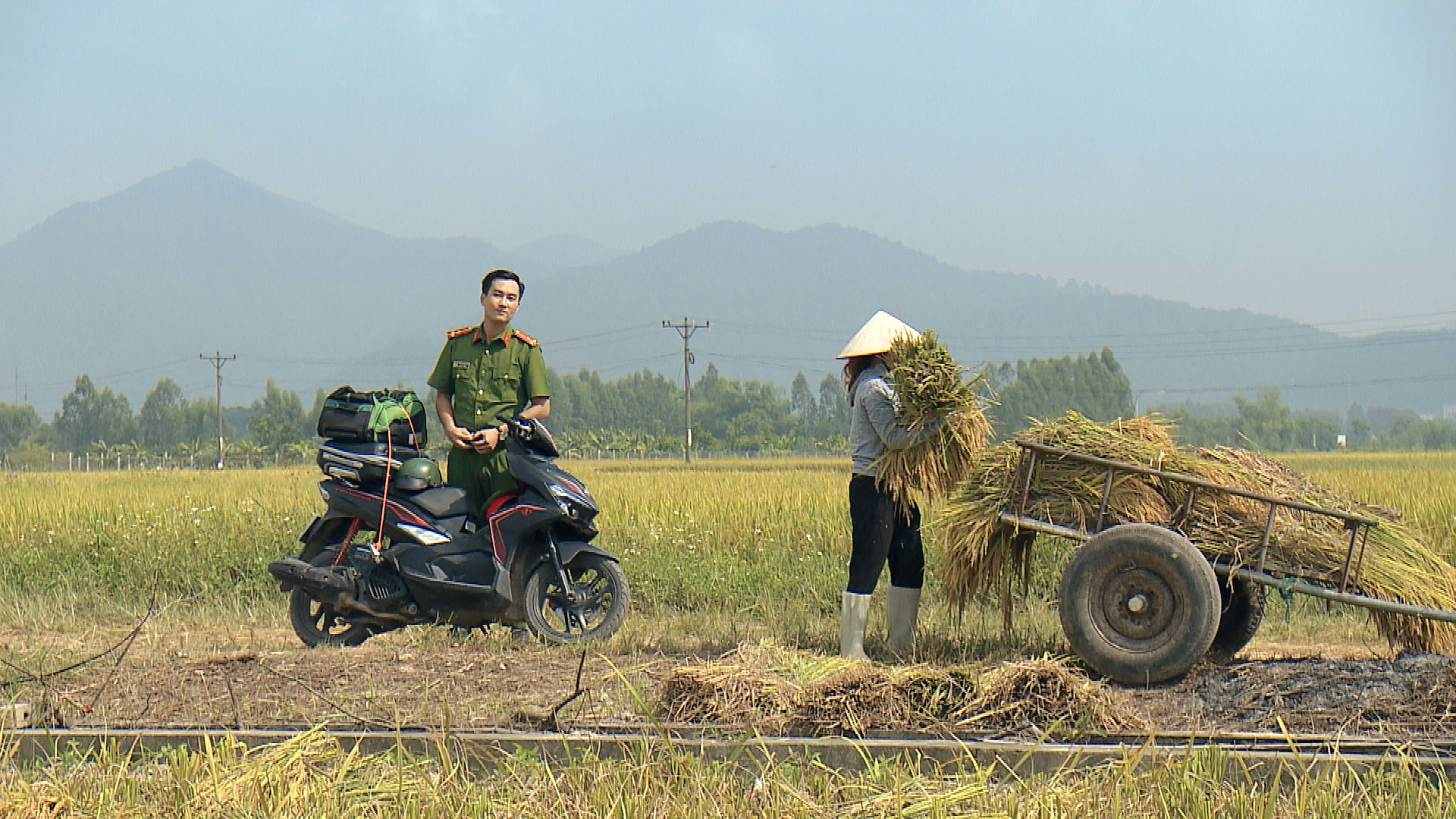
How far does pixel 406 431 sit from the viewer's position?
6734 mm

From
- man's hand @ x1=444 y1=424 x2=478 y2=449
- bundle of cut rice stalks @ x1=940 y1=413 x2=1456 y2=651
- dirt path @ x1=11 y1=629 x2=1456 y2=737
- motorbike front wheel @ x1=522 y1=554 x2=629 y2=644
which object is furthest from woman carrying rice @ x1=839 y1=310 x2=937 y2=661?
man's hand @ x1=444 y1=424 x2=478 y2=449

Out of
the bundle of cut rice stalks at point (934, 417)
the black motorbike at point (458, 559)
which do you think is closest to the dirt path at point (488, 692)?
the black motorbike at point (458, 559)

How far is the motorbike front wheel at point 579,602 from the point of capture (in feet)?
21.1

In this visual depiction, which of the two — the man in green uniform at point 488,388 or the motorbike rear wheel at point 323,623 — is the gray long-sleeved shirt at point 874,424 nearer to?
the man in green uniform at point 488,388

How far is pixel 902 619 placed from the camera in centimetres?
620

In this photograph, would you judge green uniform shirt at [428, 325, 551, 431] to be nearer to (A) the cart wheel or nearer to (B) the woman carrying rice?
(B) the woman carrying rice

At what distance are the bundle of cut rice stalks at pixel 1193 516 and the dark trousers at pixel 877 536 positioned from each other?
0.34 metres

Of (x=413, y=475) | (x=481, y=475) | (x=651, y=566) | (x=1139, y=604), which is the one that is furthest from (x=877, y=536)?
(x=651, y=566)

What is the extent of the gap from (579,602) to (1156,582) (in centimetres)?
294

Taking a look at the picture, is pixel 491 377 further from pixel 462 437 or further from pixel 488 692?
pixel 488 692

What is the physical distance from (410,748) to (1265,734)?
265cm

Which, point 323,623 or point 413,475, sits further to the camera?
point 323,623

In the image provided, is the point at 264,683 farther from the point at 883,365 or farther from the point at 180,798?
the point at 883,365

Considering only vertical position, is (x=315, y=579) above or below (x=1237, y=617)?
above
